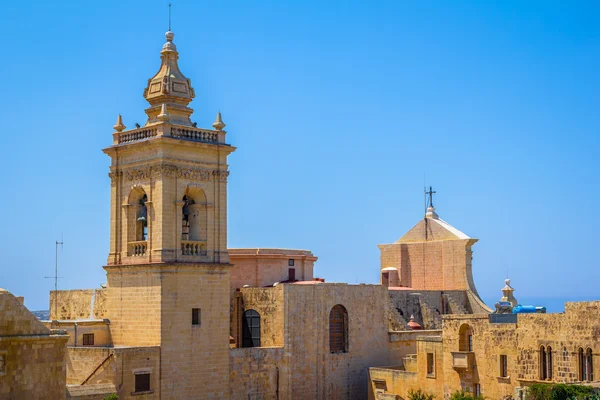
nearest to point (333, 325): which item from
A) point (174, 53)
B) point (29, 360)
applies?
point (174, 53)

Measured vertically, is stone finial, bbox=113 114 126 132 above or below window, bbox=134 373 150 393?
above

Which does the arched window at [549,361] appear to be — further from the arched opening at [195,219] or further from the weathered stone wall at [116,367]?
the weathered stone wall at [116,367]

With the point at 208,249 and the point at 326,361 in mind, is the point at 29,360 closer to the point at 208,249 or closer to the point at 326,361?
the point at 208,249

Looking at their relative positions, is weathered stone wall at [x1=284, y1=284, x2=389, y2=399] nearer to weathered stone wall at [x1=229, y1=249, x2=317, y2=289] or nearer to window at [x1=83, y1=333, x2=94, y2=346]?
weathered stone wall at [x1=229, y1=249, x2=317, y2=289]

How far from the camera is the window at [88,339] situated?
33.2 meters

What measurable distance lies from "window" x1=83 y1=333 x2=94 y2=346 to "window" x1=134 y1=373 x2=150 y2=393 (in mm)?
2840

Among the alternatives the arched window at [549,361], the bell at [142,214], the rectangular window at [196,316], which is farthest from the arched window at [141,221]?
the arched window at [549,361]

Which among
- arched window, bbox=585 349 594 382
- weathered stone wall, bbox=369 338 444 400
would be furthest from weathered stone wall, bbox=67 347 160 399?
arched window, bbox=585 349 594 382

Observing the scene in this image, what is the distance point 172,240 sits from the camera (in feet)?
108

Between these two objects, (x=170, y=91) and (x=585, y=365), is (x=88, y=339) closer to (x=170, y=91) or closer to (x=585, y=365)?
(x=170, y=91)

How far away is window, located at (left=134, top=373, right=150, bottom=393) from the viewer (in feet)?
103

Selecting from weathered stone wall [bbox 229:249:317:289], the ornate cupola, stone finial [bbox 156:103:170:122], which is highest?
the ornate cupola

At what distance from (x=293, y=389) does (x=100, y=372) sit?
8.49m

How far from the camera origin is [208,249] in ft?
112
